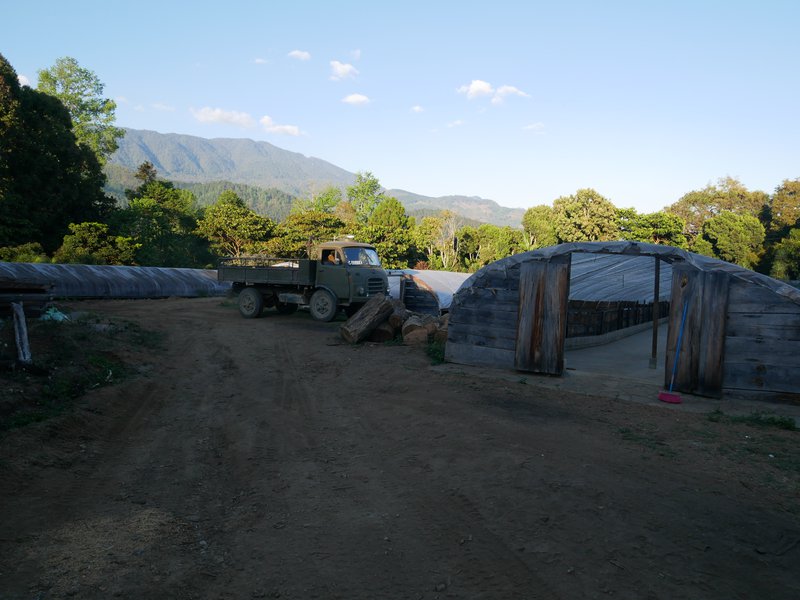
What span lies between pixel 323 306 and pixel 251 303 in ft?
9.42

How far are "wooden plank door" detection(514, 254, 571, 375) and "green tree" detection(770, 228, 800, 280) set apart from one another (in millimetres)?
38696

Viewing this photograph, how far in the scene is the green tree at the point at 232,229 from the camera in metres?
40.9

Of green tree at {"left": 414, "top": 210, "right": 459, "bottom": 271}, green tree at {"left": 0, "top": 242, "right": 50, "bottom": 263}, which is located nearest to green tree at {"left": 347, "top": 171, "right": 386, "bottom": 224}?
green tree at {"left": 414, "top": 210, "right": 459, "bottom": 271}

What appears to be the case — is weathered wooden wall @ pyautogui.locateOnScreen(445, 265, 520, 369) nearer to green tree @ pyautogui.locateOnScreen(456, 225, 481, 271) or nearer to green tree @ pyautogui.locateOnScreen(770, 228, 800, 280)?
green tree @ pyautogui.locateOnScreen(770, 228, 800, 280)

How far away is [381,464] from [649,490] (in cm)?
271

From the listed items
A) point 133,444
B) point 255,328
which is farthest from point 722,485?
point 255,328

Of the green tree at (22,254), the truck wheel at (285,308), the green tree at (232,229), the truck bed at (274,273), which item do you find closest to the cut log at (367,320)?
the truck bed at (274,273)

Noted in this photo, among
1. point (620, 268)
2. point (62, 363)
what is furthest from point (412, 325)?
point (62, 363)

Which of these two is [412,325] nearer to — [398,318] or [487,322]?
[398,318]

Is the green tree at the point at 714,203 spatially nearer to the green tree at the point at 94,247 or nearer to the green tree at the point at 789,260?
the green tree at the point at 789,260

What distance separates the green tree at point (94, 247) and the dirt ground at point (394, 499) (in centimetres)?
2098

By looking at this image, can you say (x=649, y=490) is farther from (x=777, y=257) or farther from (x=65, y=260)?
(x=777, y=257)

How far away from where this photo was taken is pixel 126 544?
3889 mm

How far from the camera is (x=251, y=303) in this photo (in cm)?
1761
